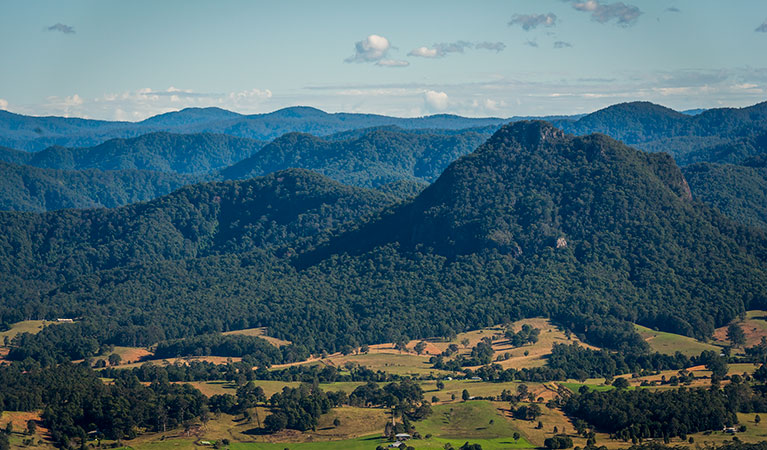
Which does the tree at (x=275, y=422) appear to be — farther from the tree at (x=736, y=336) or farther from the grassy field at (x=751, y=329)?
the tree at (x=736, y=336)

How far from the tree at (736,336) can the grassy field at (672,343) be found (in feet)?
14.2

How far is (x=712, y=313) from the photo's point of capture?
193 meters

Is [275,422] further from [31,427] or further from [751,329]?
[751,329]

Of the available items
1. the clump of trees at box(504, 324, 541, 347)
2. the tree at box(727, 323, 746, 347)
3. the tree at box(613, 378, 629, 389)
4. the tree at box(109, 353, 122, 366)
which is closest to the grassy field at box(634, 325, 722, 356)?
the tree at box(727, 323, 746, 347)

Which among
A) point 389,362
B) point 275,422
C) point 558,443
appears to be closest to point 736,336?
point 389,362

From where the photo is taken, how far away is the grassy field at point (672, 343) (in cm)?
17738

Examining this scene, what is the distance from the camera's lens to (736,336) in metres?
183

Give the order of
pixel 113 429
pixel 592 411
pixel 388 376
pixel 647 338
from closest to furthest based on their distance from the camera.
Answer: pixel 113 429, pixel 592 411, pixel 388 376, pixel 647 338

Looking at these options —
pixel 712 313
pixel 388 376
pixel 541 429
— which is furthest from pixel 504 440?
pixel 712 313

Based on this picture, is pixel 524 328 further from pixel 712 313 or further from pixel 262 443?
pixel 262 443

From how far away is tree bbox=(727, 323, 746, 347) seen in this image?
599 feet

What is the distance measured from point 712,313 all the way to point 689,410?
2630 inches

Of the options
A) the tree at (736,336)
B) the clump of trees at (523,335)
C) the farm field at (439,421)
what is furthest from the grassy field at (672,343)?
the clump of trees at (523,335)

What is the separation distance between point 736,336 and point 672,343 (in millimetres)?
12249
